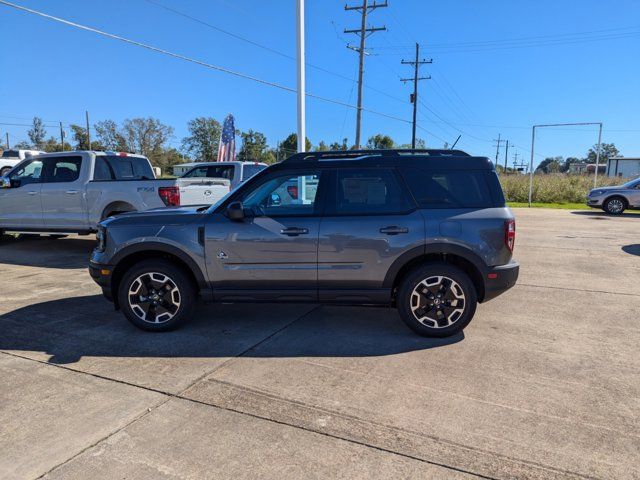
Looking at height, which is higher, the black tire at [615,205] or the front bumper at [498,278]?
the black tire at [615,205]

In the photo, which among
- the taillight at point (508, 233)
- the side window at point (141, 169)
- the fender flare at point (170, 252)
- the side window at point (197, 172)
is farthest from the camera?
the side window at point (197, 172)

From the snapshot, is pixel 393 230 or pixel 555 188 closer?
pixel 393 230

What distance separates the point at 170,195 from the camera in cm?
852

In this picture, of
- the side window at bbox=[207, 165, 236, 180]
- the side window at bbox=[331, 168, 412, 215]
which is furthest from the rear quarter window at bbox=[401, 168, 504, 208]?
the side window at bbox=[207, 165, 236, 180]

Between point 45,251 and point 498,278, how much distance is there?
9533 millimetres

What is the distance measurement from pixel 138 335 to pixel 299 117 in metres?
9.57

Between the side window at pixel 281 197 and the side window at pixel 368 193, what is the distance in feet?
0.89

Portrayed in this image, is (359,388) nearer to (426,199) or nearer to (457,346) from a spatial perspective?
(457,346)

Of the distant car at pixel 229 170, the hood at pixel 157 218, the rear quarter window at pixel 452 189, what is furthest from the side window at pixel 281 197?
the distant car at pixel 229 170

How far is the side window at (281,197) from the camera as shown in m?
4.65

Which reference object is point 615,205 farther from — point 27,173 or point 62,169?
point 27,173

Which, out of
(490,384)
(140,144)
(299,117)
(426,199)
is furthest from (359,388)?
(140,144)

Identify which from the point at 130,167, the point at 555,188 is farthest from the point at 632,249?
the point at 555,188

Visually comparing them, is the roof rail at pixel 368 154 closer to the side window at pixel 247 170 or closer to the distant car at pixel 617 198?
the side window at pixel 247 170
